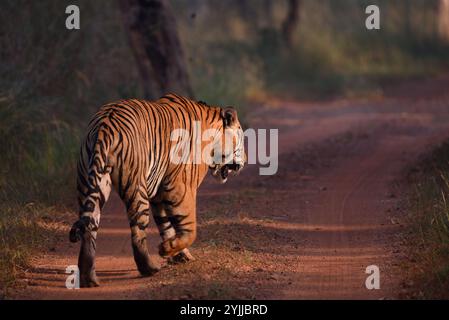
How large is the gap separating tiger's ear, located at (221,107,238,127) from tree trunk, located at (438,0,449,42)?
17.7 meters

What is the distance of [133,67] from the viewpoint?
1373 centimetres

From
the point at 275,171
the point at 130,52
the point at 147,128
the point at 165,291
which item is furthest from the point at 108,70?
the point at 165,291

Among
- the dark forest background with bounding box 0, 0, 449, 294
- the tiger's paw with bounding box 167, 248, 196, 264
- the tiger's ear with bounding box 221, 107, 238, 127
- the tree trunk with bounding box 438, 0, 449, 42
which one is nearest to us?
the tiger's paw with bounding box 167, 248, 196, 264

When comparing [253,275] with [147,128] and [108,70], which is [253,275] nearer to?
[147,128]

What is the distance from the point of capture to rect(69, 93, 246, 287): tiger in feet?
20.6

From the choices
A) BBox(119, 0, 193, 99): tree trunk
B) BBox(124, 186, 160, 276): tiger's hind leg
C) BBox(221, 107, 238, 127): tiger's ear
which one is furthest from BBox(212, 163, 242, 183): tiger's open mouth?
BBox(119, 0, 193, 99): tree trunk

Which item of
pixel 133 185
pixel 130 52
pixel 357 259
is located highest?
pixel 130 52

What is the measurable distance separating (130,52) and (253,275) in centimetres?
739

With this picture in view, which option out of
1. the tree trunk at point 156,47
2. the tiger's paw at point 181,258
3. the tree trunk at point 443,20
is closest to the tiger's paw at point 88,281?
the tiger's paw at point 181,258

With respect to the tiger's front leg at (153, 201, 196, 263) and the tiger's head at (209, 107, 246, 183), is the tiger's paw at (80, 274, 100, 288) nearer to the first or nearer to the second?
the tiger's front leg at (153, 201, 196, 263)

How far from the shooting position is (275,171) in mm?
11250

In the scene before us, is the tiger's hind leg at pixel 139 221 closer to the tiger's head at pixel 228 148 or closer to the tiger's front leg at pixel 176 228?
the tiger's front leg at pixel 176 228

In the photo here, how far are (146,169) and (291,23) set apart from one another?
56.3 ft

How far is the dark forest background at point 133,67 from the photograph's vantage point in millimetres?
9852
